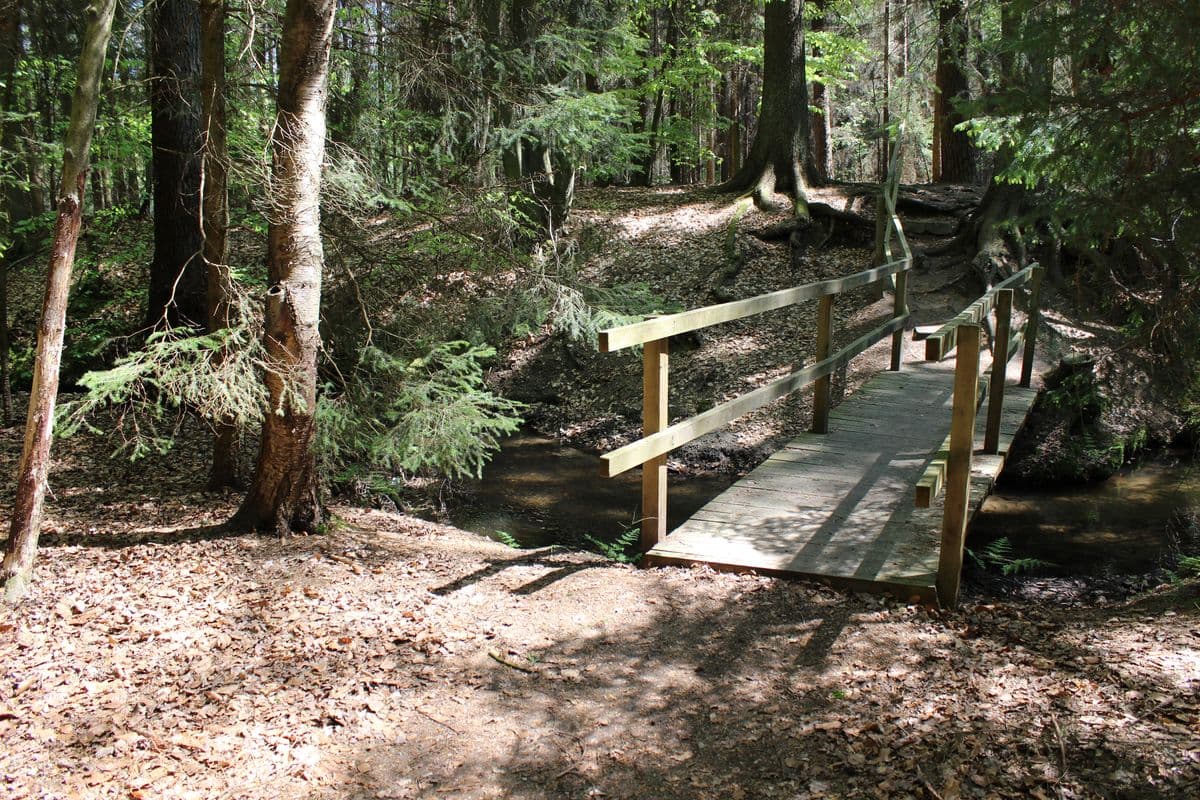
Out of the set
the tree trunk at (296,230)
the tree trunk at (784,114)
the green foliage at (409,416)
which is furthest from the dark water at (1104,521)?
the tree trunk at (784,114)

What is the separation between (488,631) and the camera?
16.5ft

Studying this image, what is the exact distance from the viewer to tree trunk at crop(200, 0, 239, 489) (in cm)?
640

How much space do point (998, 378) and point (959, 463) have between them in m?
2.83

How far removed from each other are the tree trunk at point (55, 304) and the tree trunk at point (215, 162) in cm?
96

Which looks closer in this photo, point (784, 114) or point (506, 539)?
point (506, 539)

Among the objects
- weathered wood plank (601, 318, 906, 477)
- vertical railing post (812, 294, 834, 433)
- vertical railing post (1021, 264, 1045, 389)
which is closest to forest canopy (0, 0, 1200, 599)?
vertical railing post (1021, 264, 1045, 389)

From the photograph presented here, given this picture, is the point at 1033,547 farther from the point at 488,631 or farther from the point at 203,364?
the point at 203,364

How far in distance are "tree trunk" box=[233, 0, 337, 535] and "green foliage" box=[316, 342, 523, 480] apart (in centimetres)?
43

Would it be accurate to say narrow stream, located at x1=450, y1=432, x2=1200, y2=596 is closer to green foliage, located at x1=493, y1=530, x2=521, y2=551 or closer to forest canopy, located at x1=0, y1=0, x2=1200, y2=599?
green foliage, located at x1=493, y1=530, x2=521, y2=551

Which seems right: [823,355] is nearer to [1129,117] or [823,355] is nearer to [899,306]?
[899,306]

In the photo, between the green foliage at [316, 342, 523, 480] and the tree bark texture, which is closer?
the green foliage at [316, 342, 523, 480]

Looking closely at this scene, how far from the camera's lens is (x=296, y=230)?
20.4ft

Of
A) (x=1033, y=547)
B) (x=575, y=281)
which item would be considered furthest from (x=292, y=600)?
(x=1033, y=547)

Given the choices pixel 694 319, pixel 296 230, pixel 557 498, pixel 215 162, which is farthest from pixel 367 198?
pixel 557 498
